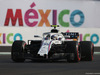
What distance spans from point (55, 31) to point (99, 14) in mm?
9048

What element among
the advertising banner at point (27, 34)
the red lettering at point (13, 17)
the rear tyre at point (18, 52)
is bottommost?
the rear tyre at point (18, 52)

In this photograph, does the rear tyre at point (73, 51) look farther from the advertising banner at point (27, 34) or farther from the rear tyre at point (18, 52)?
the advertising banner at point (27, 34)

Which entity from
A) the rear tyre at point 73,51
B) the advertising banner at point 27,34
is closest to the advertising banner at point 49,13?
the advertising banner at point 27,34

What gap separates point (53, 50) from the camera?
1806cm

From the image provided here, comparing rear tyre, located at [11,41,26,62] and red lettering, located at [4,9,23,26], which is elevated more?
red lettering, located at [4,9,23,26]

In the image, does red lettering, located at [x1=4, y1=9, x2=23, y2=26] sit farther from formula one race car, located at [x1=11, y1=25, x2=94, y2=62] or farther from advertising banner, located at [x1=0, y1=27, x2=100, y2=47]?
formula one race car, located at [x1=11, y1=25, x2=94, y2=62]

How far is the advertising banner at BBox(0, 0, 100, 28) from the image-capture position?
27125mm

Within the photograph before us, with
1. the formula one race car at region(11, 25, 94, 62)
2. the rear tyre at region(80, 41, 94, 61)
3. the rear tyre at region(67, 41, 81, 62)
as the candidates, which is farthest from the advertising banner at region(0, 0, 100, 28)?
the rear tyre at region(67, 41, 81, 62)

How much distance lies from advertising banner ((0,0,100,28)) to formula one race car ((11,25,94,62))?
27.1ft

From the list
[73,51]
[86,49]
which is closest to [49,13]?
[86,49]

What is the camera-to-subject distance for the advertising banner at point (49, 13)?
27.1 metres

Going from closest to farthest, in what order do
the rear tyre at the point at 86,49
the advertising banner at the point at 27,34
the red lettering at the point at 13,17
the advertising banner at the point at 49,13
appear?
the rear tyre at the point at 86,49
the advertising banner at the point at 27,34
the red lettering at the point at 13,17
the advertising banner at the point at 49,13

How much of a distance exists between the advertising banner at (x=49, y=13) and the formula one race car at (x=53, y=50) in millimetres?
8251
